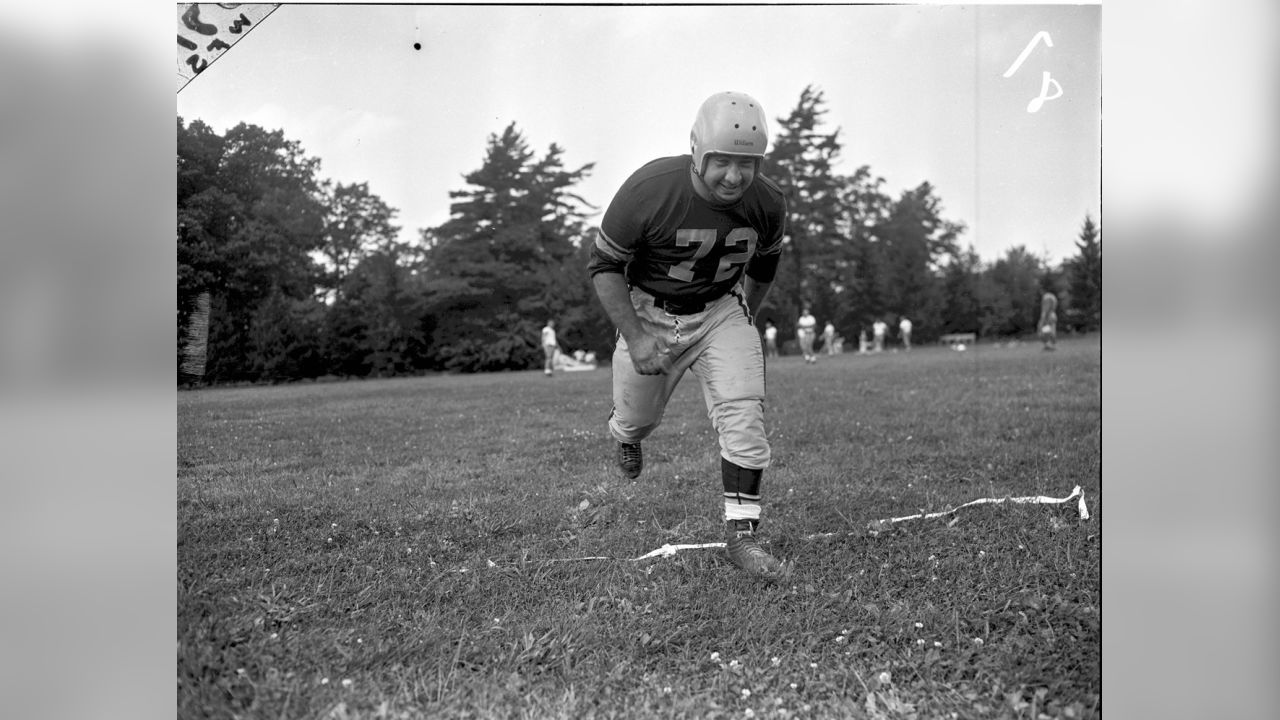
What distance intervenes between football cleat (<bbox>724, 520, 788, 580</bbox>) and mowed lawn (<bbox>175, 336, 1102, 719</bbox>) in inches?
2.8

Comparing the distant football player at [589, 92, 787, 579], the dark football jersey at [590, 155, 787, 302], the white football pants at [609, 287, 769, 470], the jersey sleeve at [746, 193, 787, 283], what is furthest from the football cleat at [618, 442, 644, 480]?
the jersey sleeve at [746, 193, 787, 283]

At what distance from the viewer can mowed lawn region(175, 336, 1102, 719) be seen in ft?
8.26

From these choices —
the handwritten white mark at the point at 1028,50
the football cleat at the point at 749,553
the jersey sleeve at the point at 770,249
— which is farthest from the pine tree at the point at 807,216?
the football cleat at the point at 749,553

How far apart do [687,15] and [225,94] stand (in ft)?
6.47

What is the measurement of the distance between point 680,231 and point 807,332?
7.72 meters

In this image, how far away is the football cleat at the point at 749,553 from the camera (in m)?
3.15

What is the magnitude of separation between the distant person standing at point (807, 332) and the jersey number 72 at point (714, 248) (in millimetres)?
6616

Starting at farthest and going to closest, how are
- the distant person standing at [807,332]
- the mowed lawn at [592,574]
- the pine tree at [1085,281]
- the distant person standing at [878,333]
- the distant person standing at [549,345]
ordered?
the distant person standing at [878,333] < the distant person standing at [807,332] < the distant person standing at [549,345] < the pine tree at [1085,281] < the mowed lawn at [592,574]

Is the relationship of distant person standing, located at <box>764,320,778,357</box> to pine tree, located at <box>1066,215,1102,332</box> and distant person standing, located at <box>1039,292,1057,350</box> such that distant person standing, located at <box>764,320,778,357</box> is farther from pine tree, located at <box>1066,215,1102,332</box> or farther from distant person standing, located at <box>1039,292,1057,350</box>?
pine tree, located at <box>1066,215,1102,332</box>

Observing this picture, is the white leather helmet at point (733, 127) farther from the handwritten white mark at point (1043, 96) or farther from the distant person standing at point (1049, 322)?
the distant person standing at point (1049, 322)

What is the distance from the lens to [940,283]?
922 cm

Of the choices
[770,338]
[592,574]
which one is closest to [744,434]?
[592,574]
